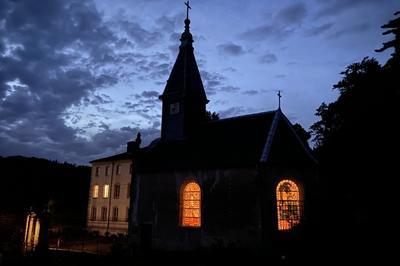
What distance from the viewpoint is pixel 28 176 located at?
39.9 m

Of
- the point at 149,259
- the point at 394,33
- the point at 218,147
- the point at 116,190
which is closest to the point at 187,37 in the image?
the point at 218,147

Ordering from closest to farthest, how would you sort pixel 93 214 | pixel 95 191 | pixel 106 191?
pixel 106 191, pixel 93 214, pixel 95 191

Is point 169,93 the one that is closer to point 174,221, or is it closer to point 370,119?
point 174,221

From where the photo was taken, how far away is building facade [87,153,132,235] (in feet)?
137

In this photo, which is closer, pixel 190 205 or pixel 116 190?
pixel 190 205

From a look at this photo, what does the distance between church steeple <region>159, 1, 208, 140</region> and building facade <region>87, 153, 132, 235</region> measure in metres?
19.5

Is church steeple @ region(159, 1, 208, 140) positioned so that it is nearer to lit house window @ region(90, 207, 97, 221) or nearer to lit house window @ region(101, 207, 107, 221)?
lit house window @ region(101, 207, 107, 221)

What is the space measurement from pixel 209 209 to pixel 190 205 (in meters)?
1.69

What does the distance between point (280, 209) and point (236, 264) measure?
190 inches

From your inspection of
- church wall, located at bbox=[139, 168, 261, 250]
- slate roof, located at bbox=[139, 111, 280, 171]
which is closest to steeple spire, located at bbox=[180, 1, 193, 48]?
slate roof, located at bbox=[139, 111, 280, 171]

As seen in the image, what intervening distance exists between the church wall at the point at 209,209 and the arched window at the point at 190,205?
337mm

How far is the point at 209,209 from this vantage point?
1948 cm

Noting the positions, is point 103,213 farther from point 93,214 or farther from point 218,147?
point 218,147

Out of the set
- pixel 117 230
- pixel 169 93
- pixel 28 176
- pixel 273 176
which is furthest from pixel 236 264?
pixel 28 176
